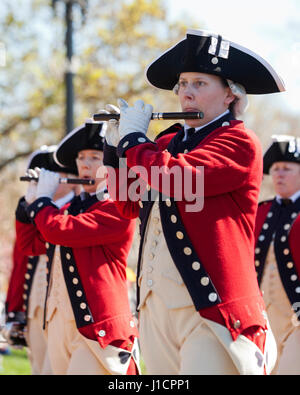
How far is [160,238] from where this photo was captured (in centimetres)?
353

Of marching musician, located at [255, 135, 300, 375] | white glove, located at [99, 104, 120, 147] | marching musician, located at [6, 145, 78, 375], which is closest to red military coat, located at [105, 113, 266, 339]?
white glove, located at [99, 104, 120, 147]

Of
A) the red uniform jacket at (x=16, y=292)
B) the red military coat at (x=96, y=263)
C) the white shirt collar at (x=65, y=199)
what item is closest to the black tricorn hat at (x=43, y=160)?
the white shirt collar at (x=65, y=199)

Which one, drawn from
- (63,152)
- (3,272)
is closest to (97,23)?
(3,272)

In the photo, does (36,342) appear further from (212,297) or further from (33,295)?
(212,297)

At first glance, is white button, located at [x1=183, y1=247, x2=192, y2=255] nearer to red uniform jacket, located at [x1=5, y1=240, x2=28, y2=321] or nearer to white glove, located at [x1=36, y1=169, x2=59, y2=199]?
white glove, located at [x1=36, y1=169, x2=59, y2=199]

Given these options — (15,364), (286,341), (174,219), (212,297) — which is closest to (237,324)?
(212,297)

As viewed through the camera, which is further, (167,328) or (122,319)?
(122,319)

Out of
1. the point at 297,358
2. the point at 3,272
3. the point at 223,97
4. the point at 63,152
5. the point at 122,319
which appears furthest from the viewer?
the point at 3,272

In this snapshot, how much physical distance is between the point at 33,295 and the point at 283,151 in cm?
254

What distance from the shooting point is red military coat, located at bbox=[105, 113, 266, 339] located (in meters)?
3.35

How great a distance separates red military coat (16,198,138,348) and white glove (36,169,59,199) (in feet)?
0.47
